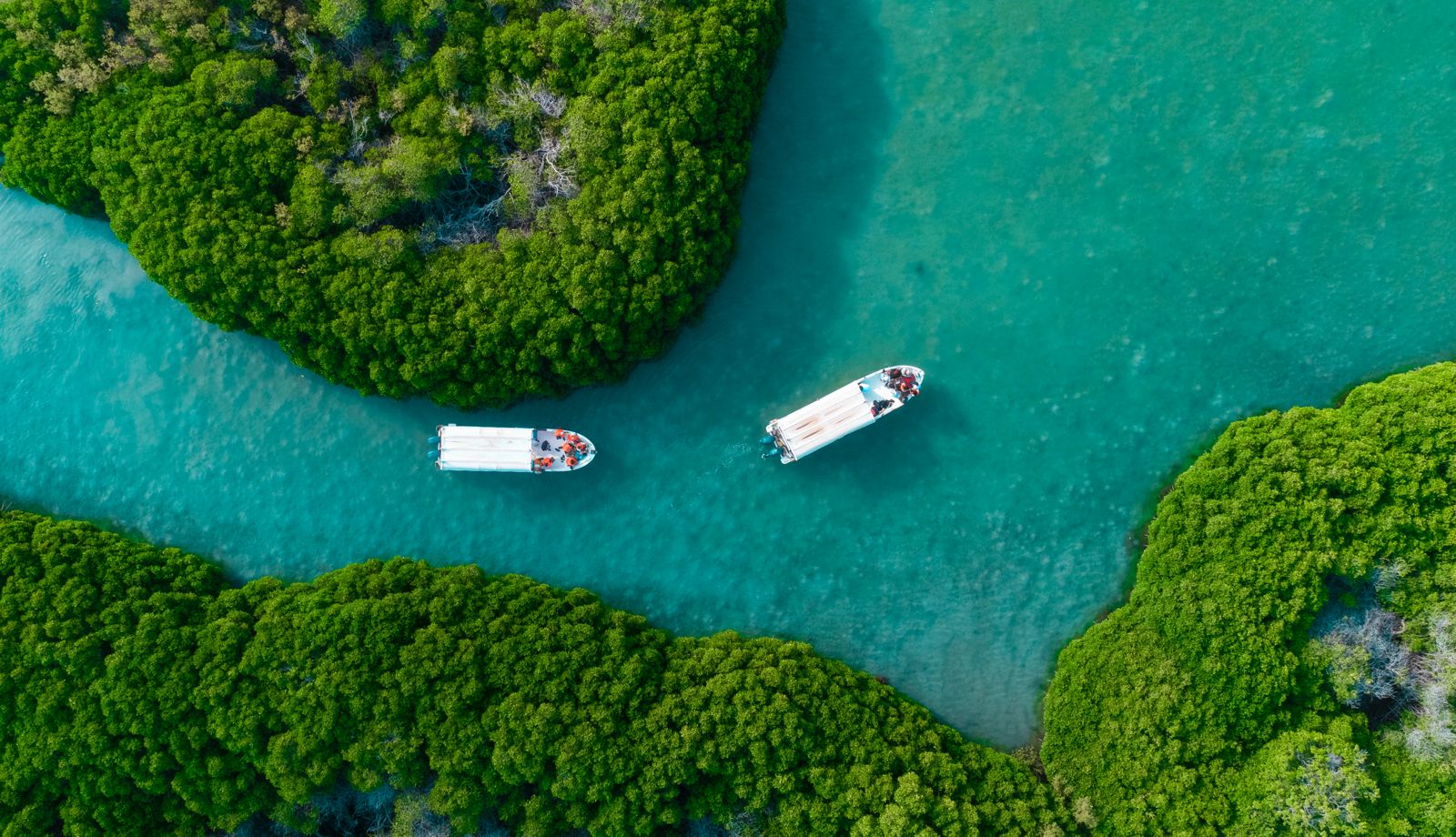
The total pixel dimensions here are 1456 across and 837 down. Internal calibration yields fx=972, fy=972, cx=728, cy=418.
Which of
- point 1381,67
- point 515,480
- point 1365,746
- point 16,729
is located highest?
point 1381,67

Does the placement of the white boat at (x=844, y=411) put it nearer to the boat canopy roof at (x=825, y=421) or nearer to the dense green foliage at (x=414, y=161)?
the boat canopy roof at (x=825, y=421)

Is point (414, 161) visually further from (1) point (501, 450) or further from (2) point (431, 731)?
(2) point (431, 731)

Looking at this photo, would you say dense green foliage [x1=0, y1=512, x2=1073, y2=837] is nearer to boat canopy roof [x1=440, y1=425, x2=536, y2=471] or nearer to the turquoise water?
the turquoise water

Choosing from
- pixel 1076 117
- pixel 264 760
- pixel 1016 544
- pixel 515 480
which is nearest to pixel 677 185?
pixel 515 480

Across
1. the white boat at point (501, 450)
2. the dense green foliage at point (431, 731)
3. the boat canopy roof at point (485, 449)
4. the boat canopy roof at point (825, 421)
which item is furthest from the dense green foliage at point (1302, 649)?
the boat canopy roof at point (485, 449)

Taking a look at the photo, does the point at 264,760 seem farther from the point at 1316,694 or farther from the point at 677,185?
the point at 1316,694

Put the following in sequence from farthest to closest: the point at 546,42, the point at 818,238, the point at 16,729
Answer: the point at 818,238, the point at 546,42, the point at 16,729
